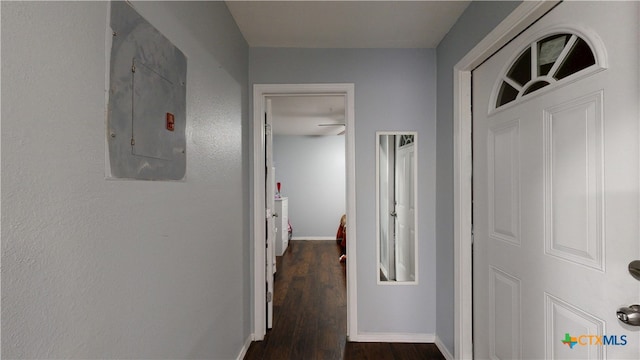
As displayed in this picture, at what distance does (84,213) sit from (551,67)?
5.85ft

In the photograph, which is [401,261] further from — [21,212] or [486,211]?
[21,212]

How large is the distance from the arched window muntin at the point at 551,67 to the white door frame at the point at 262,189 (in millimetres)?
1035

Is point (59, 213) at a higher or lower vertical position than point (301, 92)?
lower

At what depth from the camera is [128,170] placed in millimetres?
957

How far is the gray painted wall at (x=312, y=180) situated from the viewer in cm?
667

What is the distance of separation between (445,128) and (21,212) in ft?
7.38

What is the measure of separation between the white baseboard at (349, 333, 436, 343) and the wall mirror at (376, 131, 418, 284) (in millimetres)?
419

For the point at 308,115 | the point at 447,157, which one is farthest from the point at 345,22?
the point at 308,115

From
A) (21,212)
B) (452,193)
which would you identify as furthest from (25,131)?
(452,193)

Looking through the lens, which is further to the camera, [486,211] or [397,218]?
[397,218]

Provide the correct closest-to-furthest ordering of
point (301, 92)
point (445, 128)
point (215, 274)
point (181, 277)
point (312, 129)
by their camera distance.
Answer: point (181, 277), point (215, 274), point (445, 128), point (301, 92), point (312, 129)

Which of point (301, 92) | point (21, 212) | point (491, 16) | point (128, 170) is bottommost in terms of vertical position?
point (21, 212)

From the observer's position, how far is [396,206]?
8.14 ft

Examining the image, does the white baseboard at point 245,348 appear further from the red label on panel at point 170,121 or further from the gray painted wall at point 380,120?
the red label on panel at point 170,121
